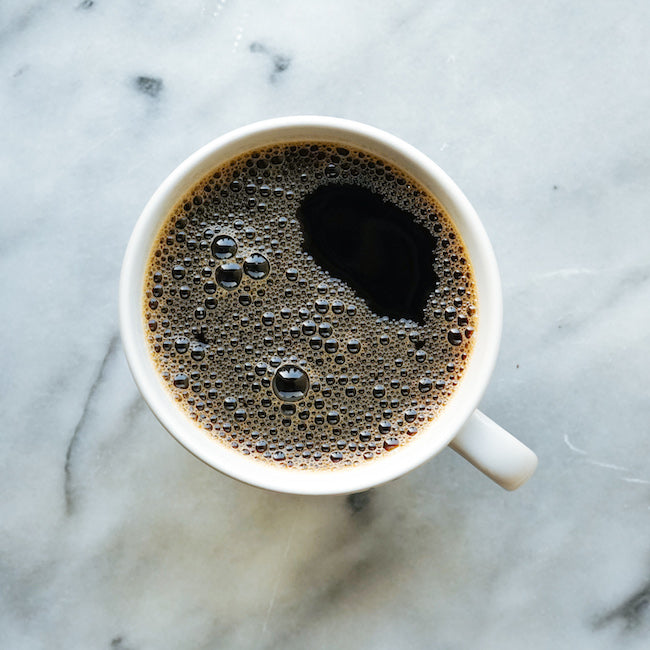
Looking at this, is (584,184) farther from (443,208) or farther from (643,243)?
(443,208)

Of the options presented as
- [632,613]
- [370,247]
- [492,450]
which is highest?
[370,247]

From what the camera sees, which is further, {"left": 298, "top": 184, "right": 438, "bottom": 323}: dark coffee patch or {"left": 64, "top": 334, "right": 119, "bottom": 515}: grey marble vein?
{"left": 64, "top": 334, "right": 119, "bottom": 515}: grey marble vein

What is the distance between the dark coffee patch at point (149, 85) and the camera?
110 centimetres

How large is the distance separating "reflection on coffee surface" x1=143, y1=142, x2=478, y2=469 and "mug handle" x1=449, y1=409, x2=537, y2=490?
7cm

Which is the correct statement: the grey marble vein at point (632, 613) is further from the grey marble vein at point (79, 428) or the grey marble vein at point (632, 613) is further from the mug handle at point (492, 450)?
the grey marble vein at point (79, 428)

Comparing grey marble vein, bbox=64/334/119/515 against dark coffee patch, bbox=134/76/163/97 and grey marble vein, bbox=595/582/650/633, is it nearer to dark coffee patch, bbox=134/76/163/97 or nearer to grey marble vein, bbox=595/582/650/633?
dark coffee patch, bbox=134/76/163/97

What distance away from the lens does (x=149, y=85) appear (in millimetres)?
1105

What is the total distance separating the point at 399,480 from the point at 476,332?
289 millimetres

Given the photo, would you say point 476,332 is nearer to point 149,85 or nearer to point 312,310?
point 312,310

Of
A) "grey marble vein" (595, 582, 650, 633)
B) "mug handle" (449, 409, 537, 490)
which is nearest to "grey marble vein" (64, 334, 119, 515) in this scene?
"mug handle" (449, 409, 537, 490)

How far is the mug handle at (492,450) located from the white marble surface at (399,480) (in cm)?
21

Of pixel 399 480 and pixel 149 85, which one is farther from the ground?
pixel 149 85

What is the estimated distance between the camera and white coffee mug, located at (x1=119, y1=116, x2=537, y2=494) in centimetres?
88

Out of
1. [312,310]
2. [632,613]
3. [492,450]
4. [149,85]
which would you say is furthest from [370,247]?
[632,613]
